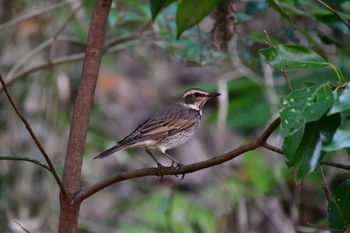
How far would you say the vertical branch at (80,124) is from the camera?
2.69 m

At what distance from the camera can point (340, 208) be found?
2.57 meters

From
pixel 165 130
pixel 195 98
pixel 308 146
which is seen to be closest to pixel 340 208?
pixel 308 146

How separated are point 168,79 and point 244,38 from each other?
5384 mm

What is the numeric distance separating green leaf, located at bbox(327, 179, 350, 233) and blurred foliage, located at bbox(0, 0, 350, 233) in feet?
2.62

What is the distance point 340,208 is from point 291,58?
60 centimetres

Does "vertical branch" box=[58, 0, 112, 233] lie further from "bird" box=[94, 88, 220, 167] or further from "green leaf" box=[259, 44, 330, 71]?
"bird" box=[94, 88, 220, 167]

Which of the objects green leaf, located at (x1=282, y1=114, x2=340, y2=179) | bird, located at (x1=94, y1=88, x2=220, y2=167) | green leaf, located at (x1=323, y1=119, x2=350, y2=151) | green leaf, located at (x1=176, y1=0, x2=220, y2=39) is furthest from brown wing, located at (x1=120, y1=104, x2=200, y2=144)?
green leaf, located at (x1=323, y1=119, x2=350, y2=151)

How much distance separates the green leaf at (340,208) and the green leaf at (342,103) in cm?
61

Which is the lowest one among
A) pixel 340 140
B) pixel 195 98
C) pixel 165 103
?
pixel 165 103

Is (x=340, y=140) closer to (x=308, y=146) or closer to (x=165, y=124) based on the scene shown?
(x=308, y=146)

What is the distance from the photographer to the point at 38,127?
7.11 m

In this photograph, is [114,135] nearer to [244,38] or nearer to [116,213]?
[116,213]

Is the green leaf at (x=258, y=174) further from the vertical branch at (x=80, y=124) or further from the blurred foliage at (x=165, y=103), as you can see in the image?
the vertical branch at (x=80, y=124)

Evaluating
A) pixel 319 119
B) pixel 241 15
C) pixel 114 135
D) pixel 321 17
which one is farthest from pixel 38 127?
pixel 319 119
